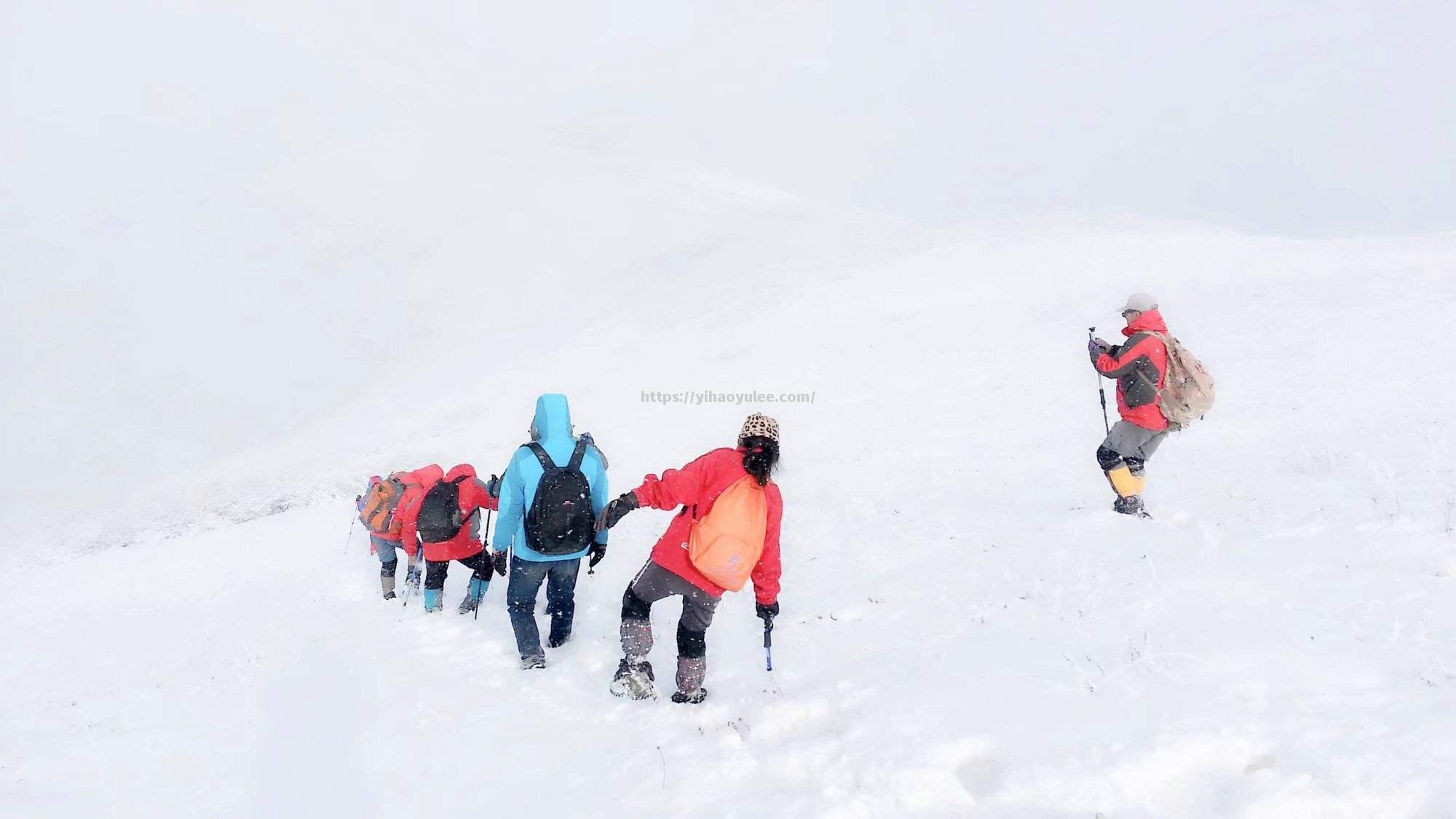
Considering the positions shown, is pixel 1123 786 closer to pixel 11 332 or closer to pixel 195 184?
Result: pixel 11 332

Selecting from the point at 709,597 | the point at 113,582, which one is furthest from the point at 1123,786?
the point at 113,582

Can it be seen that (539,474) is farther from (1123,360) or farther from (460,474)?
(1123,360)

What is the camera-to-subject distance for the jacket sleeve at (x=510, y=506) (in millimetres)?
6043

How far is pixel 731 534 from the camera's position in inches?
198

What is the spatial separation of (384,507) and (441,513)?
1207mm

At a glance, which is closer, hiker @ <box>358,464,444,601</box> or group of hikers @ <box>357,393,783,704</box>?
group of hikers @ <box>357,393,783,704</box>

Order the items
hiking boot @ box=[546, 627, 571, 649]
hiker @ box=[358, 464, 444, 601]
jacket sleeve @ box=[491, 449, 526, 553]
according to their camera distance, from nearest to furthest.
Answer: jacket sleeve @ box=[491, 449, 526, 553] < hiking boot @ box=[546, 627, 571, 649] < hiker @ box=[358, 464, 444, 601]

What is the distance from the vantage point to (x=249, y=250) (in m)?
50.5

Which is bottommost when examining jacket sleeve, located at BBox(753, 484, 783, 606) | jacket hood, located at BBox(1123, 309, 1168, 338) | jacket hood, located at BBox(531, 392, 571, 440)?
jacket sleeve, located at BBox(753, 484, 783, 606)

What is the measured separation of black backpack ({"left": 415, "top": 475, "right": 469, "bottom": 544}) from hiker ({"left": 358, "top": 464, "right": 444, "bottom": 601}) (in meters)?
0.32

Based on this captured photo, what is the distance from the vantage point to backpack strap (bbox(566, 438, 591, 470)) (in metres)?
5.97

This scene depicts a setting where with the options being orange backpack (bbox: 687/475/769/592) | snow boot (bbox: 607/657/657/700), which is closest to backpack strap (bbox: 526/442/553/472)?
orange backpack (bbox: 687/475/769/592)

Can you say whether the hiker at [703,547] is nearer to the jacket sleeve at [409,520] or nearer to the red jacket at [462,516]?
the red jacket at [462,516]

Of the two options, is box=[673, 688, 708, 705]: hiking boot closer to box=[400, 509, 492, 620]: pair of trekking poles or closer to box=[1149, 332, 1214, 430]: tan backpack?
box=[400, 509, 492, 620]: pair of trekking poles
